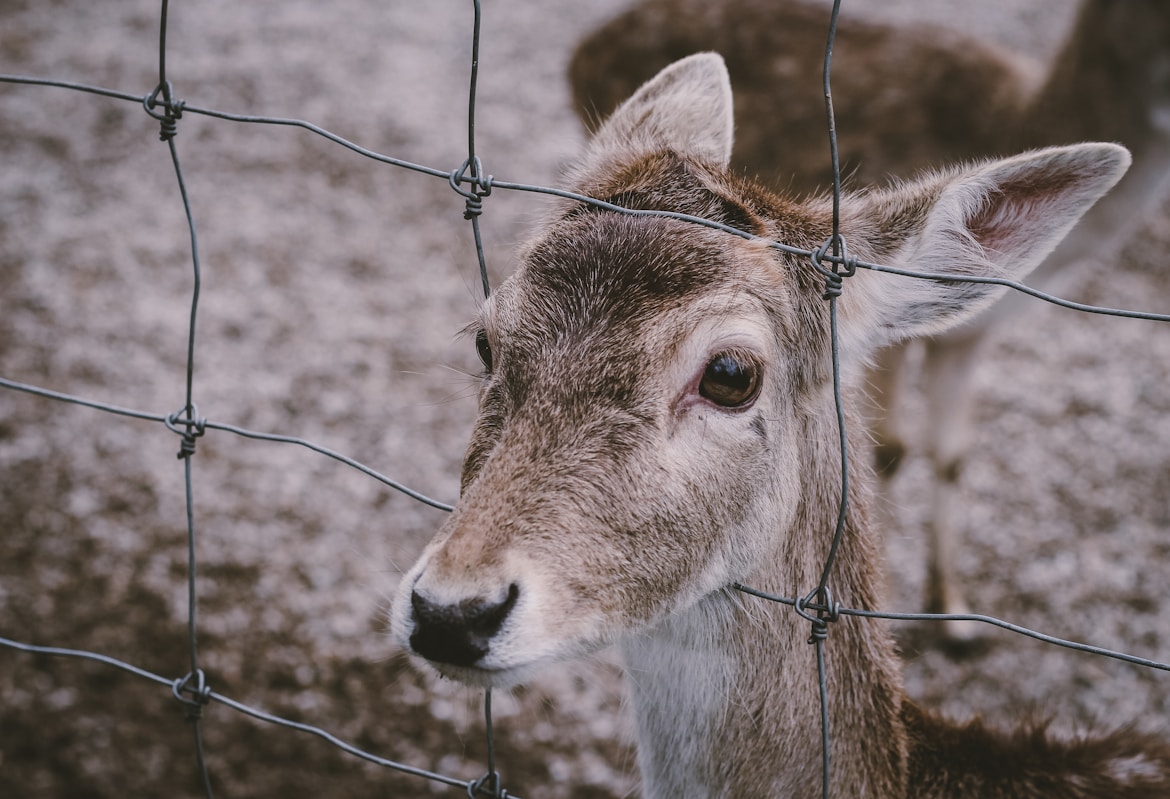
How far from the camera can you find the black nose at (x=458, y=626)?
1.51 m

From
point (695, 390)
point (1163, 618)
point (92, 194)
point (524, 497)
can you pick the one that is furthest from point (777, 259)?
point (92, 194)

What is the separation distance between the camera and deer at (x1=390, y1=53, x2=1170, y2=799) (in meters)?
1.65

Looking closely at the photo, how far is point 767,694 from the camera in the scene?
6.53 feet

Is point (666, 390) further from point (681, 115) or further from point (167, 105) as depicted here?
point (167, 105)

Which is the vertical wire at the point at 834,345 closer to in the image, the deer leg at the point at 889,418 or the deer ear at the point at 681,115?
the deer ear at the point at 681,115

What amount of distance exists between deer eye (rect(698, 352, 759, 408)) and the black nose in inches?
20.7

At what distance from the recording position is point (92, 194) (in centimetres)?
716

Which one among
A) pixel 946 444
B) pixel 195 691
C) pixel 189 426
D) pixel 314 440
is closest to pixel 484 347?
pixel 189 426

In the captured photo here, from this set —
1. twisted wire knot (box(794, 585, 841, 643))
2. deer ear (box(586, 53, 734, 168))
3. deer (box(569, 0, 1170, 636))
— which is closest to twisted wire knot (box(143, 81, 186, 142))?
deer ear (box(586, 53, 734, 168))

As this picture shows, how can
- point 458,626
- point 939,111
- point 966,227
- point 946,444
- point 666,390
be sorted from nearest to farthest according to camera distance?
point 458,626, point 666,390, point 966,227, point 939,111, point 946,444

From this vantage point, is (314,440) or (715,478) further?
(314,440)

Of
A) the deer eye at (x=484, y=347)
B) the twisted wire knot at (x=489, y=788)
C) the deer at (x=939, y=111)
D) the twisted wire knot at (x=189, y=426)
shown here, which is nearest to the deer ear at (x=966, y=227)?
the deer eye at (x=484, y=347)

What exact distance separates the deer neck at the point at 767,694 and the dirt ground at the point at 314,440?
562mm

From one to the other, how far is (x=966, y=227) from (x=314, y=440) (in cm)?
404
